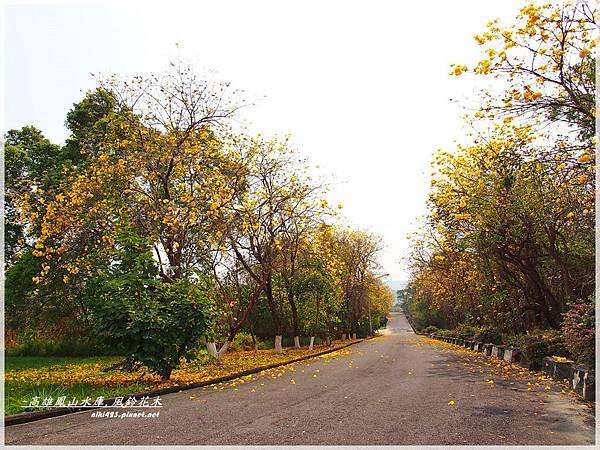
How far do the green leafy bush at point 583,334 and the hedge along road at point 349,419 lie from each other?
0.74 m

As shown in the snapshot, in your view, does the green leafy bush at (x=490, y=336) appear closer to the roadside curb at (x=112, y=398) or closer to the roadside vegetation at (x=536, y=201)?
the roadside vegetation at (x=536, y=201)

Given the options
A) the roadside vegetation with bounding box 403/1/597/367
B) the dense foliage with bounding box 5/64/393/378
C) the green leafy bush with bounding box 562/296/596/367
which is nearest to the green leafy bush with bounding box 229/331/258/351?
the dense foliage with bounding box 5/64/393/378

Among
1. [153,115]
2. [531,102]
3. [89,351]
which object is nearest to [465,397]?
[531,102]

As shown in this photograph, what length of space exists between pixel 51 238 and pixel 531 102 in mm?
11787

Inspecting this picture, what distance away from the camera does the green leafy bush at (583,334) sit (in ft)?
24.9

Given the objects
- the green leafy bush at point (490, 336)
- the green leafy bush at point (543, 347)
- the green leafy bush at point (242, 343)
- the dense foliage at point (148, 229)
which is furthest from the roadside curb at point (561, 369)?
the green leafy bush at point (242, 343)

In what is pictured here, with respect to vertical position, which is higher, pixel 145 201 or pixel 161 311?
pixel 145 201

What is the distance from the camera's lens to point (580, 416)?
673 centimetres

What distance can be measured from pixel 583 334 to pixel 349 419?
159 inches

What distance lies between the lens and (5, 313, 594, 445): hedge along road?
5.61 m

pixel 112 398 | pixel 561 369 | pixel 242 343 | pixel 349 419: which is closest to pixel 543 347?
pixel 561 369

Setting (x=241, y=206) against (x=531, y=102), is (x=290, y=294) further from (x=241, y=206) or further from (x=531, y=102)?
(x=531, y=102)

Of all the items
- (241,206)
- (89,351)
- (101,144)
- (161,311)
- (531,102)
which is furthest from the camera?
(89,351)

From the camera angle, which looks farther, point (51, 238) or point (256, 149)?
point (256, 149)
